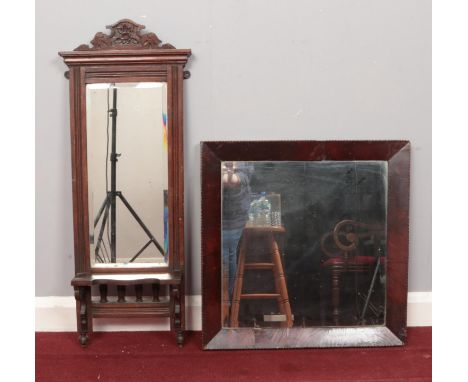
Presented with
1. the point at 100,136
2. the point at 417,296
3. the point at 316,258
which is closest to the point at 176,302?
the point at 316,258

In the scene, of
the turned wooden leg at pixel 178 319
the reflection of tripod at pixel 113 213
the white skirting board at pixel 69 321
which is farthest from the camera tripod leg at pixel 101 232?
the turned wooden leg at pixel 178 319

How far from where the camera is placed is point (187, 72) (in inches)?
95.4

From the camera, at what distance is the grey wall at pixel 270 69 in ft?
7.97

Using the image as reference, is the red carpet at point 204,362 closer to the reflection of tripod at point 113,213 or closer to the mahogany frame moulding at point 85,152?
the mahogany frame moulding at point 85,152

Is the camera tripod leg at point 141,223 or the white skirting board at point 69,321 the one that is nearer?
the camera tripod leg at point 141,223

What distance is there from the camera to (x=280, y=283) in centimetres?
241

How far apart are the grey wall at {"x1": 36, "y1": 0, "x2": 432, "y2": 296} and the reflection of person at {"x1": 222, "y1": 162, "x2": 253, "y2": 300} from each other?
0.19 m

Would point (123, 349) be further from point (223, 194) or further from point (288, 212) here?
point (288, 212)

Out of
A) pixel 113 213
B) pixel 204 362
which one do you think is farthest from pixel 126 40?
pixel 204 362

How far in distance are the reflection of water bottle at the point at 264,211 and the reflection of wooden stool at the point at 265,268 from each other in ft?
A: 0.10

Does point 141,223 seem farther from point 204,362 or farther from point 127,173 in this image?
point 204,362

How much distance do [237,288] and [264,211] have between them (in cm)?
41

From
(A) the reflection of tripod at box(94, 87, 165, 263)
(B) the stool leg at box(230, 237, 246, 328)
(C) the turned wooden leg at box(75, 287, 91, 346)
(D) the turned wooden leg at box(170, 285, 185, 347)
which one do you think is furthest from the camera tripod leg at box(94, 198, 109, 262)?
(B) the stool leg at box(230, 237, 246, 328)

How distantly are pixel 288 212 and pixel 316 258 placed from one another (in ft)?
0.89
